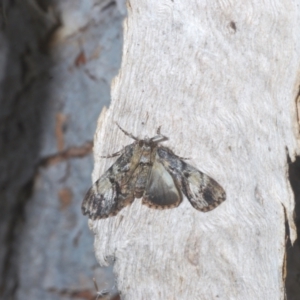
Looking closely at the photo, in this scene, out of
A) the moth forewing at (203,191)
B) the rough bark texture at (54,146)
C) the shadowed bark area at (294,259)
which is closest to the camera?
the moth forewing at (203,191)

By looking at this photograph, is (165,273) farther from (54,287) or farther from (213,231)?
(54,287)

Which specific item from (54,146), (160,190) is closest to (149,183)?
(160,190)

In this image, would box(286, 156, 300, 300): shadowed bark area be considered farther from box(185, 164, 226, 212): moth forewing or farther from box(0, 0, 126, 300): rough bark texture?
box(0, 0, 126, 300): rough bark texture

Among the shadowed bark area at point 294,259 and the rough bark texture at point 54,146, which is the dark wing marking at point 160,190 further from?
the rough bark texture at point 54,146

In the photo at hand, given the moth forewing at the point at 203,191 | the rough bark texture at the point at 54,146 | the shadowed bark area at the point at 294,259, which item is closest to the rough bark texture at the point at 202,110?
the moth forewing at the point at 203,191

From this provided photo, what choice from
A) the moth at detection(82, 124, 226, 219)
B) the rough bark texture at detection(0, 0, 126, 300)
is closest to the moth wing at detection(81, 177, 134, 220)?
the moth at detection(82, 124, 226, 219)
